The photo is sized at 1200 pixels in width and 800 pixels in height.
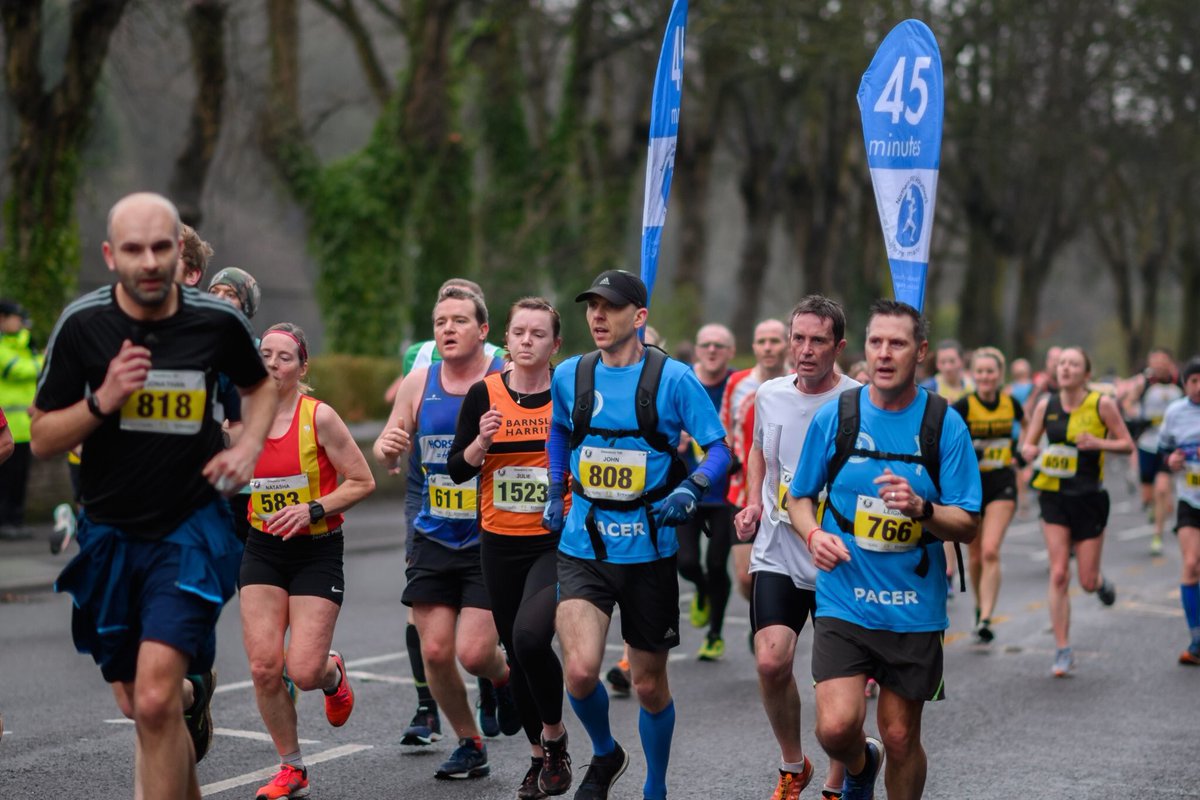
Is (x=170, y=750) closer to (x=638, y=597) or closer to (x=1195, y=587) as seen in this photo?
(x=638, y=597)

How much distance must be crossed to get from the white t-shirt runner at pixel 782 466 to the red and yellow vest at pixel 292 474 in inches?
70.5

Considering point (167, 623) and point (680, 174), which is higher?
point (680, 174)

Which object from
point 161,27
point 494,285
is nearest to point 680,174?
point 494,285

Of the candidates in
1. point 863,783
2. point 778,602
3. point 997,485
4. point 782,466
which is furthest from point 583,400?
point 997,485

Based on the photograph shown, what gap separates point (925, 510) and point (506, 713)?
285cm

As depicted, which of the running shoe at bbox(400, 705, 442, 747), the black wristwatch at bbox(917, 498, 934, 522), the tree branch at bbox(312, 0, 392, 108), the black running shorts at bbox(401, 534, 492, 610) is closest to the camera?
the black wristwatch at bbox(917, 498, 934, 522)

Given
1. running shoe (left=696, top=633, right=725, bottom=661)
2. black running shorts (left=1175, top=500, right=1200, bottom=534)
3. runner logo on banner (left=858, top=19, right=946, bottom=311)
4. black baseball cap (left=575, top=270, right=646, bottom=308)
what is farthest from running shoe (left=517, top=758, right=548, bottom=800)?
black running shorts (left=1175, top=500, right=1200, bottom=534)

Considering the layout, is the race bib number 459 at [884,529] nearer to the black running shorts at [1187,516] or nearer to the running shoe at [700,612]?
the running shoe at [700,612]

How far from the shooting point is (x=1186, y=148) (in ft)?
110

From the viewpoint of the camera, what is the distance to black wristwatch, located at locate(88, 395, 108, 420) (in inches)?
184

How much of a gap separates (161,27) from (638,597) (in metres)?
14.7

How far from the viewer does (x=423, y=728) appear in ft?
24.8

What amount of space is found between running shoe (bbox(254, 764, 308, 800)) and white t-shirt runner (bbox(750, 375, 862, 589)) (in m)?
2.04

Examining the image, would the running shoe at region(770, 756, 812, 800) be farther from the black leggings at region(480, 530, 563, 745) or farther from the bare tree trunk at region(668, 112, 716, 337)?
the bare tree trunk at region(668, 112, 716, 337)
